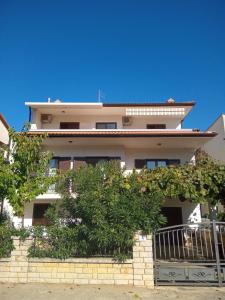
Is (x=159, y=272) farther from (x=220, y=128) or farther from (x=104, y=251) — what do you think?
(x=220, y=128)

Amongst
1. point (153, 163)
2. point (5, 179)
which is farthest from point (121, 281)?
point (153, 163)

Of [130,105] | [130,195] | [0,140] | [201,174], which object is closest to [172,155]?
[130,105]

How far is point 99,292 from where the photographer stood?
7.27 metres

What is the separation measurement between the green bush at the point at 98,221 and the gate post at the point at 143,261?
0.20 m

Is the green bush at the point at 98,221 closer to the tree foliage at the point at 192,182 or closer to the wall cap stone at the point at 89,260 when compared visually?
the wall cap stone at the point at 89,260

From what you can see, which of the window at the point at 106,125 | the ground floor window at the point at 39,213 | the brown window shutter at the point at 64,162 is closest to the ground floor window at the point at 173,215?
the brown window shutter at the point at 64,162

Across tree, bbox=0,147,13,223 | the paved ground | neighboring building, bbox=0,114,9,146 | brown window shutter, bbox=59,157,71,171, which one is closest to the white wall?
neighboring building, bbox=0,114,9,146

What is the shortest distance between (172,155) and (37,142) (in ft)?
36.5

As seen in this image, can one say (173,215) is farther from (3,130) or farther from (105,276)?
(3,130)

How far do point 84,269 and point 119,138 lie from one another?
33.5 feet

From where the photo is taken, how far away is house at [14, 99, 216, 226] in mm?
17109

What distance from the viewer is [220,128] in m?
24.0

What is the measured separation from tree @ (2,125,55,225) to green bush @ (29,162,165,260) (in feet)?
3.54

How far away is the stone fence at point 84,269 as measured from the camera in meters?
7.88
